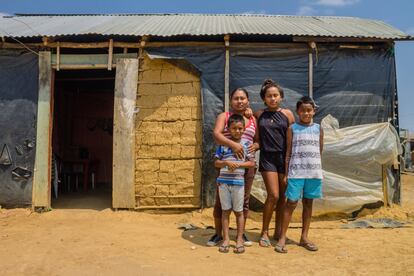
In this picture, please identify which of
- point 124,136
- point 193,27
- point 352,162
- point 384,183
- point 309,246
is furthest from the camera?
point 193,27

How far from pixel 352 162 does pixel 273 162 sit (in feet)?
6.92

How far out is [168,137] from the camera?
5.79 m

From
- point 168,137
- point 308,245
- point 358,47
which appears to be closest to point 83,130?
point 168,137

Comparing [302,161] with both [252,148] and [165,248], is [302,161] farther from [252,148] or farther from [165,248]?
[165,248]

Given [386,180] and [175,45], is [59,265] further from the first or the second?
[386,180]

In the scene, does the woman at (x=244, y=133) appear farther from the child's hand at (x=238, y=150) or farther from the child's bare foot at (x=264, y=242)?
the child's bare foot at (x=264, y=242)

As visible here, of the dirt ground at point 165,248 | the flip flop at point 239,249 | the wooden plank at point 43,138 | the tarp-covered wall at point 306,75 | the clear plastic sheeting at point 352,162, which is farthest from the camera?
the wooden plank at point 43,138

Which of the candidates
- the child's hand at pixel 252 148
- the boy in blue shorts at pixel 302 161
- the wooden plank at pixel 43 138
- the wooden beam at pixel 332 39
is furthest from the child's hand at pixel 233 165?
the wooden plank at pixel 43 138

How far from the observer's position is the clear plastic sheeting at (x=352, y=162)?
551cm

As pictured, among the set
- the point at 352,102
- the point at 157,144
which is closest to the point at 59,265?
the point at 157,144

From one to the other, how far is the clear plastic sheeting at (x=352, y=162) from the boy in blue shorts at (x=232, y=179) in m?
1.60

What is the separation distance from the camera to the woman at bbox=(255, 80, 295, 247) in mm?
3994

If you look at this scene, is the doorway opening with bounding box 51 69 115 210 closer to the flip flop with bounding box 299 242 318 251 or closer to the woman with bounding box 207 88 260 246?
the woman with bounding box 207 88 260 246

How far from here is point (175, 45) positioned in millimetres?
5777
